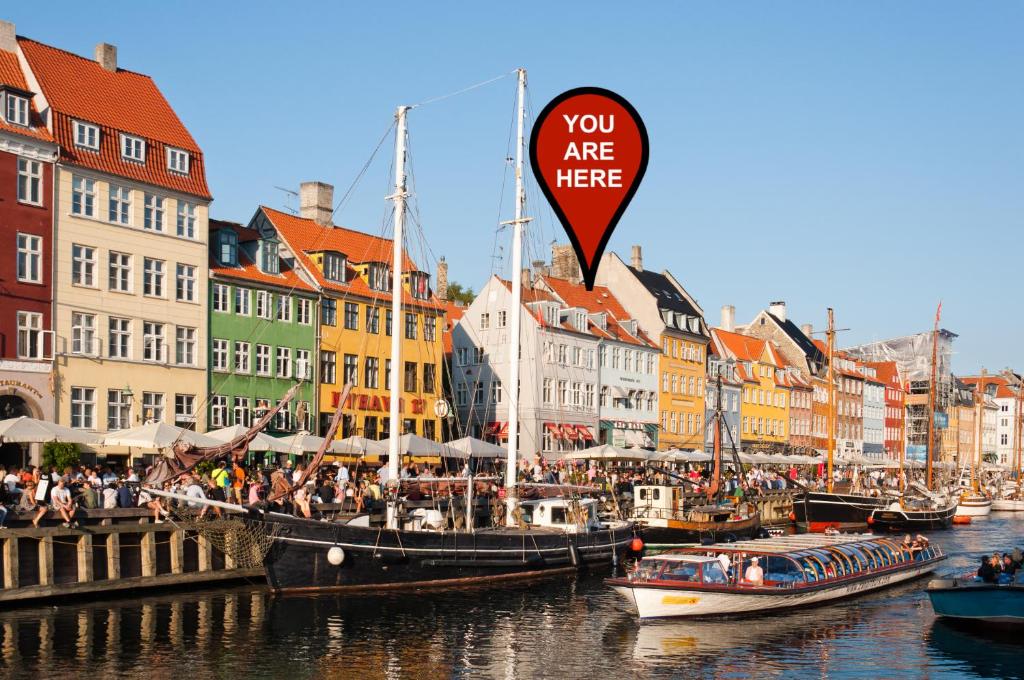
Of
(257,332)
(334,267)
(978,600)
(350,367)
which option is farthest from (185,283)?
(978,600)

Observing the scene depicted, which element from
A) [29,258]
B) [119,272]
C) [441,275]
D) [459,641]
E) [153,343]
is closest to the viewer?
[459,641]

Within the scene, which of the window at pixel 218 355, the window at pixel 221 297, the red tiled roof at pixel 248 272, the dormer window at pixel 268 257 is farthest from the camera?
the dormer window at pixel 268 257

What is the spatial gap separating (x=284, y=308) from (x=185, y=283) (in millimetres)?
5961

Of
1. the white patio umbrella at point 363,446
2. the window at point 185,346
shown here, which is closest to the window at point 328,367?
the window at point 185,346

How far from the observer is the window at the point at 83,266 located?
169 feet

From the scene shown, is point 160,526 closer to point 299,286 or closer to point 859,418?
point 299,286

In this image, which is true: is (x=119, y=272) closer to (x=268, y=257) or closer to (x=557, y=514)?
(x=268, y=257)

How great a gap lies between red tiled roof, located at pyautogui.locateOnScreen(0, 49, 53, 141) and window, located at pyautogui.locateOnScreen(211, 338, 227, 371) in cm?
1217

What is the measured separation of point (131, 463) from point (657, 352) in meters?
47.3

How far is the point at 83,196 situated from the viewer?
52.1m

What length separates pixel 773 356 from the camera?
364 feet

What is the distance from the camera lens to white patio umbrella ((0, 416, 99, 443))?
3769 cm

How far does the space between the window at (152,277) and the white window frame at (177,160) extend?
431 cm

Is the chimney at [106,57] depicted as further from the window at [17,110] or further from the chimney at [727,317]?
the chimney at [727,317]
